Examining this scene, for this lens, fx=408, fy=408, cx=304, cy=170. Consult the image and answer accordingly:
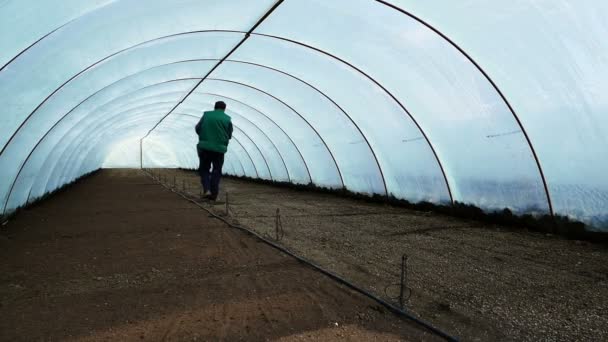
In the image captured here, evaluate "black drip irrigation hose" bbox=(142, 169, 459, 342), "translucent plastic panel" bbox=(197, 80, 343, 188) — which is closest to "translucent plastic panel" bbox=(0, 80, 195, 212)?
"translucent plastic panel" bbox=(197, 80, 343, 188)

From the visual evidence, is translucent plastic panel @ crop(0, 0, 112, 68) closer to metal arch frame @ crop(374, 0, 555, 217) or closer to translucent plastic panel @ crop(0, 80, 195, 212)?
translucent plastic panel @ crop(0, 80, 195, 212)

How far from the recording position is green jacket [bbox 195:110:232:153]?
784cm

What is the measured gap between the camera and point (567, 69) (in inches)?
201

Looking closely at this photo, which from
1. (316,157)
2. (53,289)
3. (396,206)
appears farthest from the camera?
(316,157)

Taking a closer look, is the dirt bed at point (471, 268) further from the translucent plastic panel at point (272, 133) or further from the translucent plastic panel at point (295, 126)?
the translucent plastic panel at point (272, 133)

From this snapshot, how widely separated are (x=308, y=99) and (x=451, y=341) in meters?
8.68

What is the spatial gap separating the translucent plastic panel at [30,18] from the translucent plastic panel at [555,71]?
4.16 metres

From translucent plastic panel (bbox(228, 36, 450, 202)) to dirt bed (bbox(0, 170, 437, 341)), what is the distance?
436cm

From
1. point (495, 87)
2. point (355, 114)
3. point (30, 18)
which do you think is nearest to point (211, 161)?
point (355, 114)

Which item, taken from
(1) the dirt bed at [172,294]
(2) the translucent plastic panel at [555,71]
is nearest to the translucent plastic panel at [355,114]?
A: (2) the translucent plastic panel at [555,71]

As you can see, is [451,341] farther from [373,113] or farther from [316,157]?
[316,157]

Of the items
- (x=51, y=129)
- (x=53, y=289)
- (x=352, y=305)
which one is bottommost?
(x=53, y=289)

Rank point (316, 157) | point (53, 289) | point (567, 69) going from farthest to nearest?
point (316, 157)
point (567, 69)
point (53, 289)

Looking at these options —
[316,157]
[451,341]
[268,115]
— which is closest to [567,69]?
[451,341]
